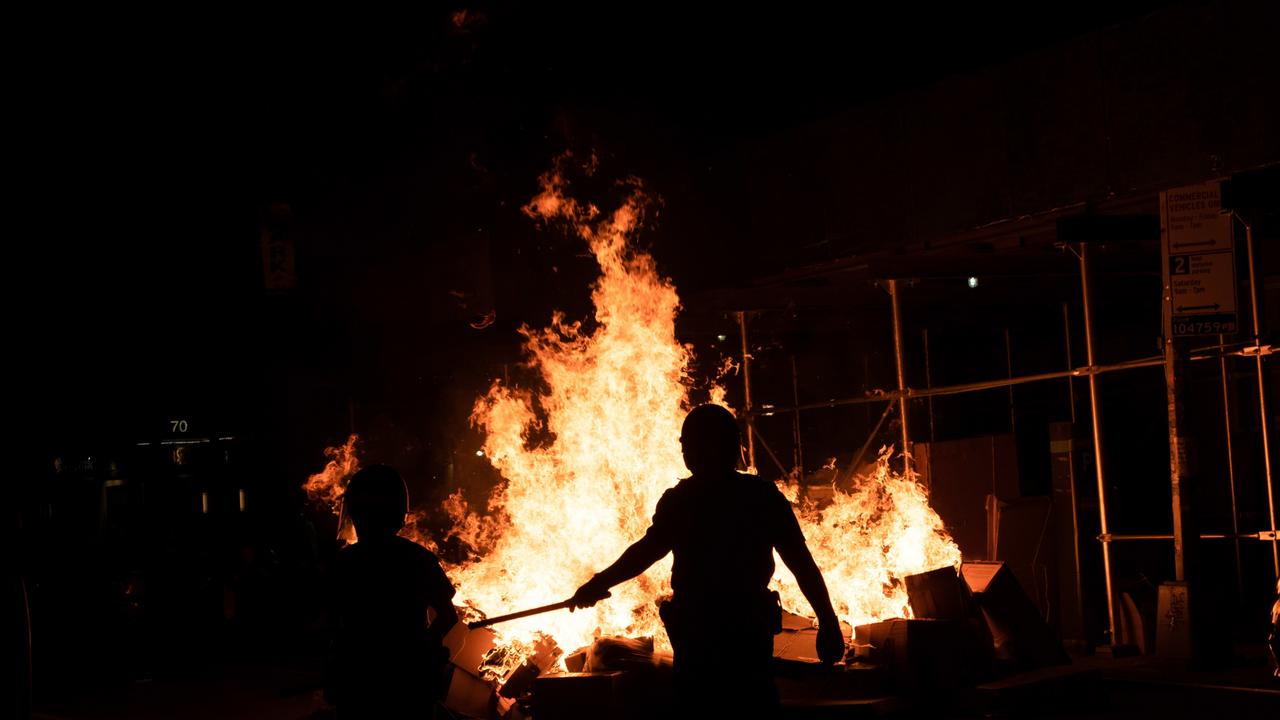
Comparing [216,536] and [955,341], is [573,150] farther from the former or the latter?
[216,536]

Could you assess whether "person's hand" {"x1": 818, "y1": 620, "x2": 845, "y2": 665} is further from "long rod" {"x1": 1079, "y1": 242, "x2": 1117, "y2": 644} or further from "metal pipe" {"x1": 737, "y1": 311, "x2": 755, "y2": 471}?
"metal pipe" {"x1": 737, "y1": 311, "x2": 755, "y2": 471}

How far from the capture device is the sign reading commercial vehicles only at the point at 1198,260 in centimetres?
959

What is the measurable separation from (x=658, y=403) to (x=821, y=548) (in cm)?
206

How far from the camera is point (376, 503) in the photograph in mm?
5180

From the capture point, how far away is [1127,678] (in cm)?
991

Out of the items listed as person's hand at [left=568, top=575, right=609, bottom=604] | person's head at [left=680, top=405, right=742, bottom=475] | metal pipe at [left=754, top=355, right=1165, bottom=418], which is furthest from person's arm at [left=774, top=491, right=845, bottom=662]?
metal pipe at [left=754, top=355, right=1165, bottom=418]

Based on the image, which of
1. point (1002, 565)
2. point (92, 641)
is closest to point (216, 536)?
point (92, 641)

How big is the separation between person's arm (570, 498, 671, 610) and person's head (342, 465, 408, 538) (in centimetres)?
83

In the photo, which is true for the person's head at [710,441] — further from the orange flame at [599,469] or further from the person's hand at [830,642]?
the orange flame at [599,469]

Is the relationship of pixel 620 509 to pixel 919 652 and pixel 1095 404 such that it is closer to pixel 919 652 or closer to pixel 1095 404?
pixel 919 652

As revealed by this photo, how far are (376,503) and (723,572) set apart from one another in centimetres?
144

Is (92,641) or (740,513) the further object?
(92,641)

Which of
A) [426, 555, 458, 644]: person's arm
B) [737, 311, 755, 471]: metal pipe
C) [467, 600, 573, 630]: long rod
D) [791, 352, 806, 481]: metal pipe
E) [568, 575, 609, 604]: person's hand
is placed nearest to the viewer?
[426, 555, 458, 644]: person's arm

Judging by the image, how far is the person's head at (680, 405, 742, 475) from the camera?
5.19 m
